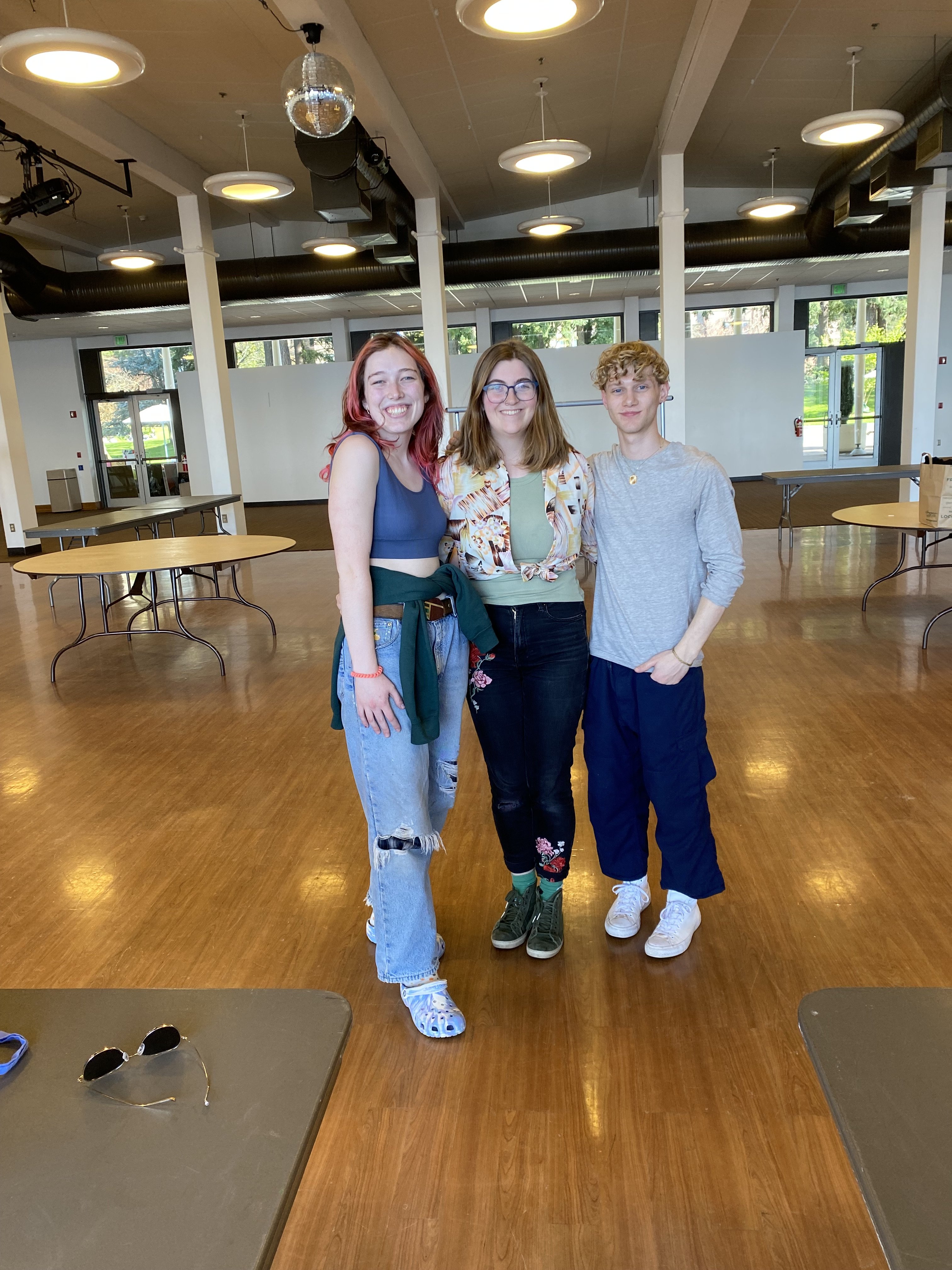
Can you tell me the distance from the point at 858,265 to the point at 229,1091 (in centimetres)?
1538

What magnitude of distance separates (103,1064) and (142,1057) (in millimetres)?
40

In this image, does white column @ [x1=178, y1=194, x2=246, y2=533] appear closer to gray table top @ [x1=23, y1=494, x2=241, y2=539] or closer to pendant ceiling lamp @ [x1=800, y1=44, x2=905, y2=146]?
gray table top @ [x1=23, y1=494, x2=241, y2=539]

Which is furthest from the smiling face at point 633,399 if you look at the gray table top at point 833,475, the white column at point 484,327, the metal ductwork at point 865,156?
the white column at point 484,327

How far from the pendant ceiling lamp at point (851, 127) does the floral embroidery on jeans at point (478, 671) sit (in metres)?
→ 6.49

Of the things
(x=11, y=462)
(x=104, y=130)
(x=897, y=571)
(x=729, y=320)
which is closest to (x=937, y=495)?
(x=897, y=571)

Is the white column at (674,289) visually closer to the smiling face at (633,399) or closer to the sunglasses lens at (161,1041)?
the smiling face at (633,399)

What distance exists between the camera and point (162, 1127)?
90 cm

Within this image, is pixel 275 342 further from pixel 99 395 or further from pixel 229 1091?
pixel 229 1091

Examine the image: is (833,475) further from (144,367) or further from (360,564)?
(144,367)

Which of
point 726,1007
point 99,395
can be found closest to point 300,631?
point 726,1007

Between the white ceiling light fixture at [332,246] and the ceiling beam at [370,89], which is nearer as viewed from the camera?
the ceiling beam at [370,89]

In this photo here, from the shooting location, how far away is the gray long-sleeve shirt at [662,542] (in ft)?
6.28

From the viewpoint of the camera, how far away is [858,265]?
13703mm

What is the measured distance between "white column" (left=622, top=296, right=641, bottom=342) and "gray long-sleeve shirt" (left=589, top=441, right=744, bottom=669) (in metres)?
14.5
